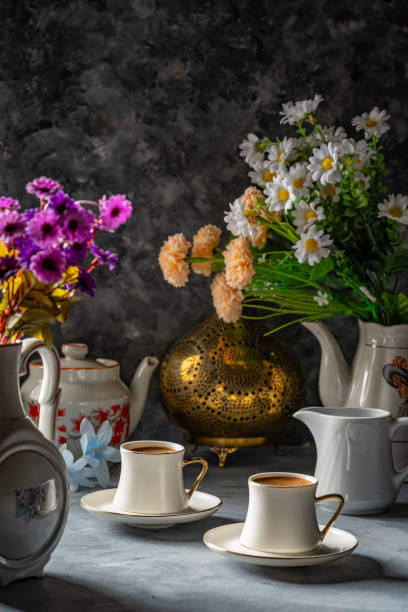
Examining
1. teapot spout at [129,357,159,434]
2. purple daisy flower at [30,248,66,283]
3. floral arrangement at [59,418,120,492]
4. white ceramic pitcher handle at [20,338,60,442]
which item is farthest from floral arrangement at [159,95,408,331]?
purple daisy flower at [30,248,66,283]

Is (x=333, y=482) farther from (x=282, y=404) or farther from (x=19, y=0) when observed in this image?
(x=19, y=0)

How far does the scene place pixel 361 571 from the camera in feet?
2.81

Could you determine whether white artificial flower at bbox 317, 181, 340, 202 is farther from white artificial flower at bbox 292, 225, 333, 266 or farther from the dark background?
the dark background

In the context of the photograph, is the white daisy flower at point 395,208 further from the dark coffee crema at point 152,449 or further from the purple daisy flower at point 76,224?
the purple daisy flower at point 76,224

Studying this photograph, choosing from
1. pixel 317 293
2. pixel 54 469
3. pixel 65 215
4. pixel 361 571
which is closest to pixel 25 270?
pixel 65 215

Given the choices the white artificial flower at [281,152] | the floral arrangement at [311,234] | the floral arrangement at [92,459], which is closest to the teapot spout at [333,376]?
the floral arrangement at [311,234]

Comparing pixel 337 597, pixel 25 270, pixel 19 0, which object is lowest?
pixel 337 597

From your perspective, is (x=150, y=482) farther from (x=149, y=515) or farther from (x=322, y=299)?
(x=322, y=299)

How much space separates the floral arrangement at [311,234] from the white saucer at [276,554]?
17.1 inches

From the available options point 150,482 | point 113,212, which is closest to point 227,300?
point 150,482

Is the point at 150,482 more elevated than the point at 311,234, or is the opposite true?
the point at 311,234

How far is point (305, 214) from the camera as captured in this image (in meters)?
1.20

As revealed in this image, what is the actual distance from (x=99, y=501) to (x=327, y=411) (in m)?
0.36

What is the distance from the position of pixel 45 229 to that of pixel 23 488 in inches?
10.1
